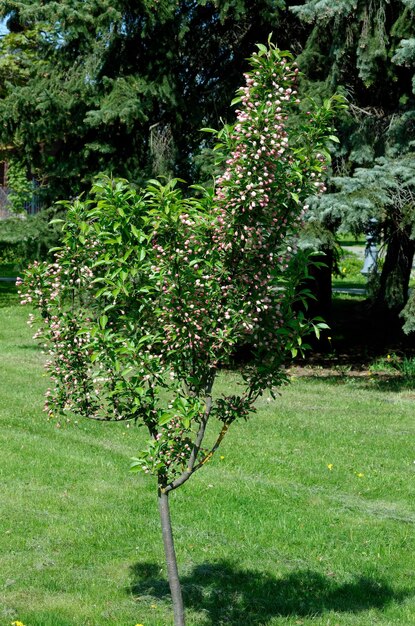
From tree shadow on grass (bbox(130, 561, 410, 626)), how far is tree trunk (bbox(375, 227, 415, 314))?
6589 millimetres

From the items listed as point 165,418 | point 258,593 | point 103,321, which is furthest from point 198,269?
point 258,593

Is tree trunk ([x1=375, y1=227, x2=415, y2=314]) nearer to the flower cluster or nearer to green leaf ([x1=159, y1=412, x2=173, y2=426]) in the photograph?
the flower cluster

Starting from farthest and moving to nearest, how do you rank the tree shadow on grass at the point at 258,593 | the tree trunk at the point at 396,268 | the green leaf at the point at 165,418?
1. the tree trunk at the point at 396,268
2. the tree shadow on grass at the point at 258,593
3. the green leaf at the point at 165,418

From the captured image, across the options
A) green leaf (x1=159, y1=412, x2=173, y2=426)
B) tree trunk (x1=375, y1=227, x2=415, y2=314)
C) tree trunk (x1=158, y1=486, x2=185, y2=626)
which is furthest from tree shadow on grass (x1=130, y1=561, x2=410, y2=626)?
tree trunk (x1=375, y1=227, x2=415, y2=314)

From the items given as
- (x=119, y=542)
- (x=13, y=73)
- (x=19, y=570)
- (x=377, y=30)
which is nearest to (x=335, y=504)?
(x=119, y=542)

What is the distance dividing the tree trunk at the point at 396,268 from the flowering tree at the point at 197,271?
759 cm

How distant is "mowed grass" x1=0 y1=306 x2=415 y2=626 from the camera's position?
18.9 ft

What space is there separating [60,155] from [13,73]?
9.46m

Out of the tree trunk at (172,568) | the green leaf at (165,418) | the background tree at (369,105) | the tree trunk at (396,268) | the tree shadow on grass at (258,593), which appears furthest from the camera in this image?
the tree trunk at (396,268)

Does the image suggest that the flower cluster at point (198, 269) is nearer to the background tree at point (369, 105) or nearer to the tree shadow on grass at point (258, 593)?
the tree shadow on grass at point (258, 593)

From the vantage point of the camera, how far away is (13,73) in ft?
73.8

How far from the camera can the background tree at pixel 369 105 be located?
11.2 m

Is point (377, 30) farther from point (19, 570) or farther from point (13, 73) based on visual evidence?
point (13, 73)

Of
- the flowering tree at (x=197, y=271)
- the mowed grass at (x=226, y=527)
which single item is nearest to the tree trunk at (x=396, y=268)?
the mowed grass at (x=226, y=527)
